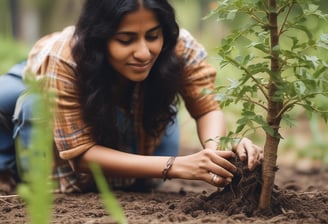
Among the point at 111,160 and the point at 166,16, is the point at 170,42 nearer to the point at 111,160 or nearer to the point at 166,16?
the point at 166,16

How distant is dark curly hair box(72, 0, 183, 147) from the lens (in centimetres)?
232

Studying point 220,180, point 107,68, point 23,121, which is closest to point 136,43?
point 107,68

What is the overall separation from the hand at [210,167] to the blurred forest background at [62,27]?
0.74m

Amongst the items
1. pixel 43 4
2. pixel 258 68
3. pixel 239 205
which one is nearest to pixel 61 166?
pixel 239 205

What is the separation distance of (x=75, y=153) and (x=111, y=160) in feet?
0.49

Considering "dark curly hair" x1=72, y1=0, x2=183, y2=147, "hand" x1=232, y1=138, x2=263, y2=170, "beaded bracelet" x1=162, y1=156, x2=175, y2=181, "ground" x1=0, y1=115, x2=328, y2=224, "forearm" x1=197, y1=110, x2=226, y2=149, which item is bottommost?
"ground" x1=0, y1=115, x2=328, y2=224

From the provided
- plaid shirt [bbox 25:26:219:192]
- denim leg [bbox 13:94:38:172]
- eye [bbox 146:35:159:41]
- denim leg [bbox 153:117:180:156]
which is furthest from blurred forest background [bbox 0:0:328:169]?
denim leg [bbox 13:94:38:172]

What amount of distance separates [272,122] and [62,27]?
24.5 ft

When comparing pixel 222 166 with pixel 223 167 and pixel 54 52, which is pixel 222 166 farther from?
pixel 54 52

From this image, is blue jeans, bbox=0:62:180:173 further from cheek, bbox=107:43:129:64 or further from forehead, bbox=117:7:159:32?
forehead, bbox=117:7:159:32

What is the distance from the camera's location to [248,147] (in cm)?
221

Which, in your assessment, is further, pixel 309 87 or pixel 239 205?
pixel 239 205

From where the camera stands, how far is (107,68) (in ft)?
8.24

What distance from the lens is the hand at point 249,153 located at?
6.99 ft
